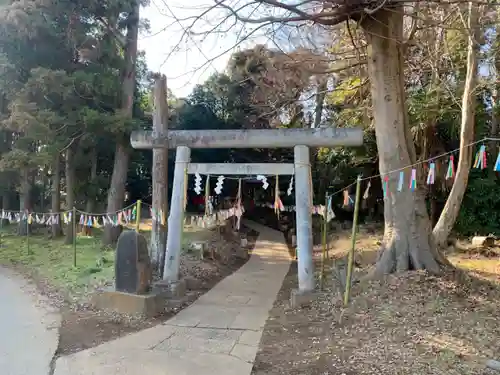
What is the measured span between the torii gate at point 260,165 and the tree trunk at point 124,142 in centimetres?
613

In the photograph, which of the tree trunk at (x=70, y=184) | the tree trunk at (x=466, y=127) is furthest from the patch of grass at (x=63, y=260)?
the tree trunk at (x=466, y=127)

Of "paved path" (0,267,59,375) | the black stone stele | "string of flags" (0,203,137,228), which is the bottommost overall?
"paved path" (0,267,59,375)

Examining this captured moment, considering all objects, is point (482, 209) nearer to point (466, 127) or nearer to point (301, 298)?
point (466, 127)

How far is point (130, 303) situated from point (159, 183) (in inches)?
109

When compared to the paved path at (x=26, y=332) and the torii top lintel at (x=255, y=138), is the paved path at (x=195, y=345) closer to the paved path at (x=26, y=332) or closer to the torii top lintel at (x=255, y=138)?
the paved path at (x=26, y=332)

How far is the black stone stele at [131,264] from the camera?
6.32 metres

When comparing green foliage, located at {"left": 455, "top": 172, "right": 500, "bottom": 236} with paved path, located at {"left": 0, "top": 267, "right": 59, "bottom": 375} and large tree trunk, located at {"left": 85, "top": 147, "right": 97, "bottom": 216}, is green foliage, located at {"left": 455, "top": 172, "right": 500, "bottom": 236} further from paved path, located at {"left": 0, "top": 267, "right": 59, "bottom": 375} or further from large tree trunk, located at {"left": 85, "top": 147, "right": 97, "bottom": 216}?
large tree trunk, located at {"left": 85, "top": 147, "right": 97, "bottom": 216}

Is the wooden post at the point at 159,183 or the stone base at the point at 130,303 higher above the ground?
the wooden post at the point at 159,183

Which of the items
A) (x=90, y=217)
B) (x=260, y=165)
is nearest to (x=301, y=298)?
(x=260, y=165)

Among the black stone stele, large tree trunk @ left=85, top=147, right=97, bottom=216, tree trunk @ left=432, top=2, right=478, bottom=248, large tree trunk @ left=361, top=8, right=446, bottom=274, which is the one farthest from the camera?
large tree trunk @ left=85, top=147, right=97, bottom=216

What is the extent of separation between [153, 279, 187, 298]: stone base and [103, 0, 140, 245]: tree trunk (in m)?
6.70

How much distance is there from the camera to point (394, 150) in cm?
715

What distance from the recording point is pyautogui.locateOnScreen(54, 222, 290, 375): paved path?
14.3 feet

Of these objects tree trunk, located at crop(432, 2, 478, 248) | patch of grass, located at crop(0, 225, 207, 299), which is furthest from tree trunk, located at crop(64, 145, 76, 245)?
Result: tree trunk, located at crop(432, 2, 478, 248)
